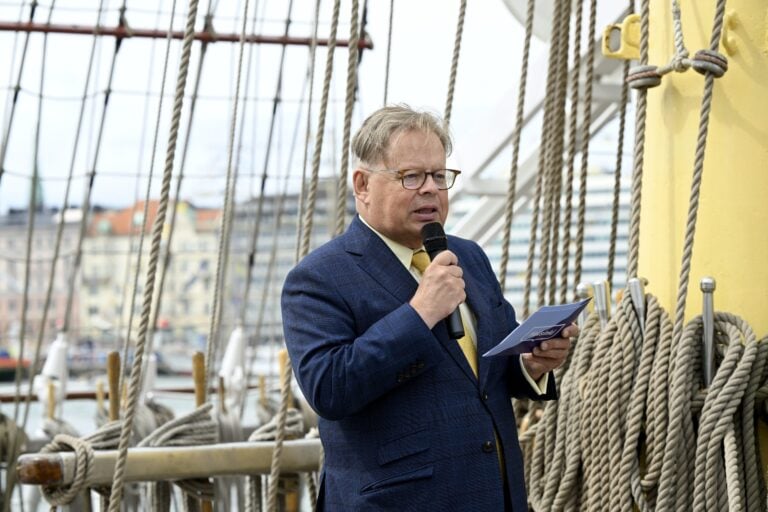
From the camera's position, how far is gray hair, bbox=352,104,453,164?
6.58ft

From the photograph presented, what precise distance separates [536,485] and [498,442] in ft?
2.86

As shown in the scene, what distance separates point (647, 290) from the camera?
2707mm

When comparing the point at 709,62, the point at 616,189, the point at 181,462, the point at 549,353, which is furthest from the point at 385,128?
the point at 616,189

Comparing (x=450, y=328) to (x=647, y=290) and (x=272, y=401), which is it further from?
(x=272, y=401)

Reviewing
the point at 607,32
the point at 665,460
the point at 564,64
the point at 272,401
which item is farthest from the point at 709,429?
the point at 272,401

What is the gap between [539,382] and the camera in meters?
2.18

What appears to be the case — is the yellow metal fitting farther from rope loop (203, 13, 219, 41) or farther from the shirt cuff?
rope loop (203, 13, 219, 41)

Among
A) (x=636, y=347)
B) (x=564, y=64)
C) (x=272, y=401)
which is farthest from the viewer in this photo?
(x=272, y=401)

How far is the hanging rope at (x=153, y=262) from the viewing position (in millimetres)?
2457

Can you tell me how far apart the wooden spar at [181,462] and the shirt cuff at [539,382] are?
90 centimetres

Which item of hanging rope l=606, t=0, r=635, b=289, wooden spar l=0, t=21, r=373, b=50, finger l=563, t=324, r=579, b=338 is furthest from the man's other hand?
wooden spar l=0, t=21, r=373, b=50

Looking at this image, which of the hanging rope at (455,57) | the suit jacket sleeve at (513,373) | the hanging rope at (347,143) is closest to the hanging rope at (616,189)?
the hanging rope at (455,57)

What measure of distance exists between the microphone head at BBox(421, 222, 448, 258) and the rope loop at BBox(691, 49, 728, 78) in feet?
2.53

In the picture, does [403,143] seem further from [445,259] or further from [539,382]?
[539,382]
